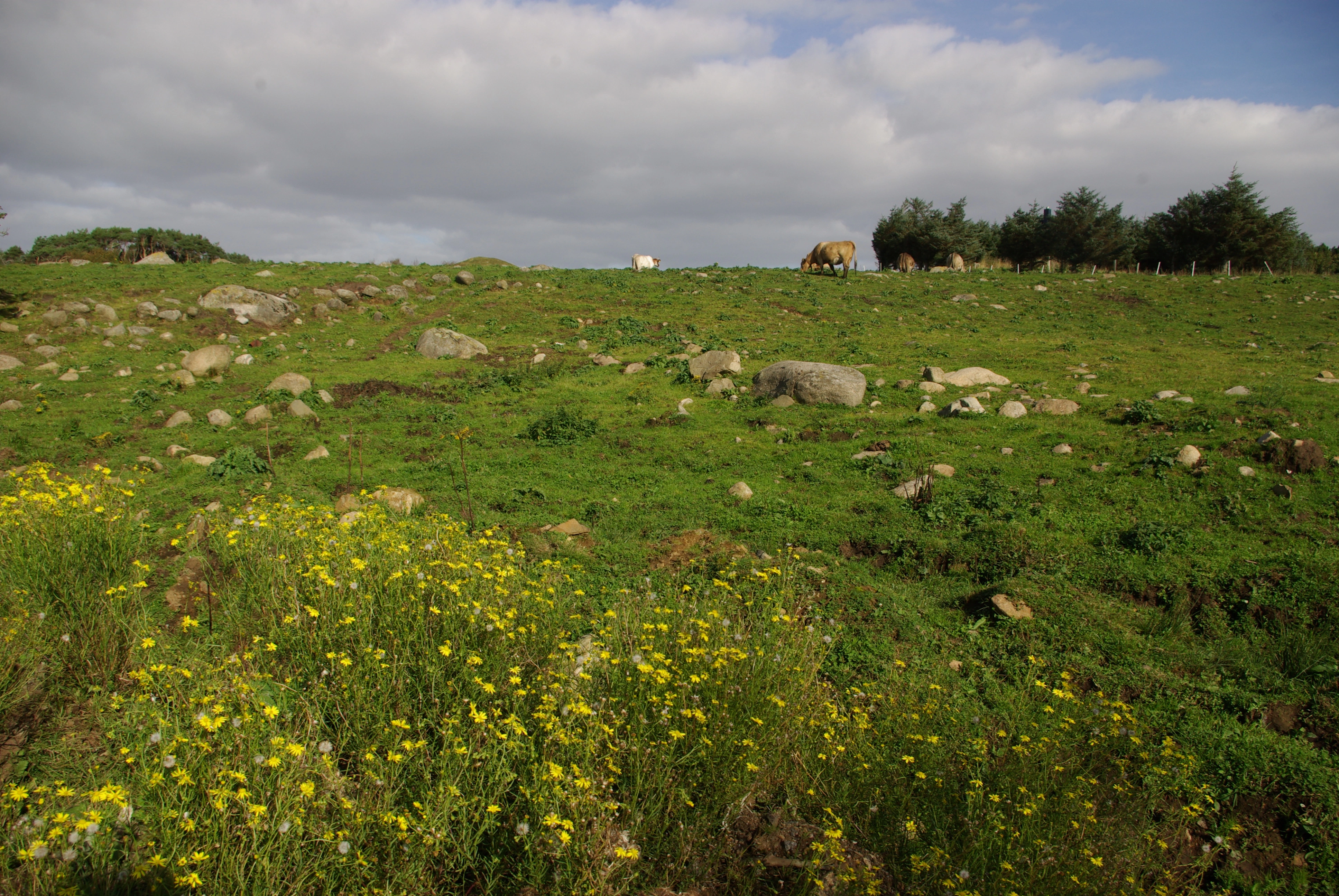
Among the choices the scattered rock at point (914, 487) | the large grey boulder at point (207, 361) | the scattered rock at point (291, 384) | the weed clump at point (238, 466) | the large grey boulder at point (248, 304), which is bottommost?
the scattered rock at point (914, 487)

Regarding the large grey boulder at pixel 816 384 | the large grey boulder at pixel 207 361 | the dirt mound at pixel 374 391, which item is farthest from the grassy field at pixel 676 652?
the large grey boulder at pixel 207 361

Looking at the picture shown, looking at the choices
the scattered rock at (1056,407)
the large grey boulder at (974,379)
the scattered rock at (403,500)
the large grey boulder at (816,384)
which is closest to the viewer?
the scattered rock at (403,500)

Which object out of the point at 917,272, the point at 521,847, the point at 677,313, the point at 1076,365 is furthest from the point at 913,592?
the point at 917,272

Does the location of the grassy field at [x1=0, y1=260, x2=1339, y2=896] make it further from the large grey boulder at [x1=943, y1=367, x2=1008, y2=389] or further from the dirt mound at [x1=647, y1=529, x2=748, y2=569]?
the large grey boulder at [x1=943, y1=367, x2=1008, y2=389]

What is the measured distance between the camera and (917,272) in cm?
3216

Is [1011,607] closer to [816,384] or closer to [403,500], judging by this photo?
[403,500]

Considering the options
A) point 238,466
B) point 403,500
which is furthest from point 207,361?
point 403,500

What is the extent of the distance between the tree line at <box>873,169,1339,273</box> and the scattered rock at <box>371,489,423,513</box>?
3814 cm

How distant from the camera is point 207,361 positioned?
1591 cm

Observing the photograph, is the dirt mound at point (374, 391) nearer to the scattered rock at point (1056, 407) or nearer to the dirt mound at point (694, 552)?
the dirt mound at point (694, 552)

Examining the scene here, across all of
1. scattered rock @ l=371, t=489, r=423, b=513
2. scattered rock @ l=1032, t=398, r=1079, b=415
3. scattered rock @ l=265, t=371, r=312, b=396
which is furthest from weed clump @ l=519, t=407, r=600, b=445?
scattered rock @ l=1032, t=398, r=1079, b=415

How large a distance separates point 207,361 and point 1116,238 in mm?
45364

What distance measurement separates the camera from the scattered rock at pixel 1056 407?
12695mm

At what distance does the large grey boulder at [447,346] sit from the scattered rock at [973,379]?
1265 cm
